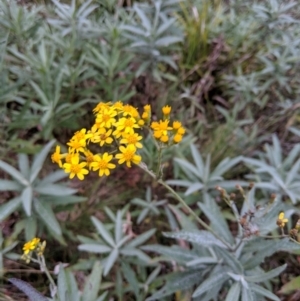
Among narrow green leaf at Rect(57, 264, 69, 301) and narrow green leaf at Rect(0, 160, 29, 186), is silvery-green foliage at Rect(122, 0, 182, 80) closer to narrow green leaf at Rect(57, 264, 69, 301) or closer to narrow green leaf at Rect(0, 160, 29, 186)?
narrow green leaf at Rect(0, 160, 29, 186)

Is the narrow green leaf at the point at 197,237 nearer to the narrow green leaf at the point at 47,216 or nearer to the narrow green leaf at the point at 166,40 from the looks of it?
the narrow green leaf at the point at 47,216

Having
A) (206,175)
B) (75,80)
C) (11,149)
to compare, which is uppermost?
(75,80)

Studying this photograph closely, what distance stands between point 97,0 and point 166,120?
117 cm

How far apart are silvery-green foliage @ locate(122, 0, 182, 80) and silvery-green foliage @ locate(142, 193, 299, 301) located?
3.36 ft

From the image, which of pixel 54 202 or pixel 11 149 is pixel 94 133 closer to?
pixel 54 202

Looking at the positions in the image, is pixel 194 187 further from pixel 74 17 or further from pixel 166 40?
pixel 74 17

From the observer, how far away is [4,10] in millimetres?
1734

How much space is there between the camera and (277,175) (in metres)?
1.96

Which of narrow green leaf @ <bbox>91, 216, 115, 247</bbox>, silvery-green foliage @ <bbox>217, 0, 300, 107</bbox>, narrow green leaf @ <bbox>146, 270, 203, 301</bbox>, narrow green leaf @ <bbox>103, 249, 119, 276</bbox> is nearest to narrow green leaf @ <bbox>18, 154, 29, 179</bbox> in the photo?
narrow green leaf @ <bbox>91, 216, 115, 247</bbox>

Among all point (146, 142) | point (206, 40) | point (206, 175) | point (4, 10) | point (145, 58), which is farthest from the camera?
point (206, 40)

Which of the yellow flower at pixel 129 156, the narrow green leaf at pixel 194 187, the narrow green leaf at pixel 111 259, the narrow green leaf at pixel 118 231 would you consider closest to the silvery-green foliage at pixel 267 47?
the narrow green leaf at pixel 194 187

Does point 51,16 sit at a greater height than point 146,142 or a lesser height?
greater

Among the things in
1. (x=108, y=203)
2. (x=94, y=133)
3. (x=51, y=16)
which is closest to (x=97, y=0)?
(x=51, y=16)

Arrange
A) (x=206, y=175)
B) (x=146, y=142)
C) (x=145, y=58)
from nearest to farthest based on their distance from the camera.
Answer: (x=206, y=175), (x=146, y=142), (x=145, y=58)
